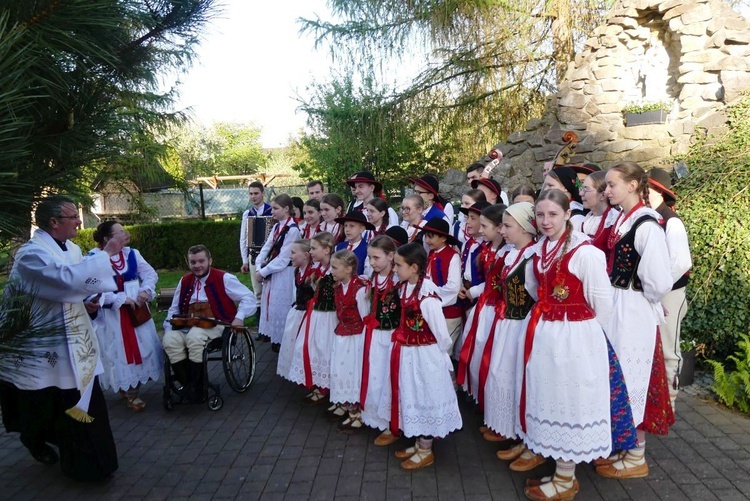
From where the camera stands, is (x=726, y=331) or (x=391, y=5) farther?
(x=391, y=5)

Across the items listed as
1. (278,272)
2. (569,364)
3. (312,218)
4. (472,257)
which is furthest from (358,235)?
(569,364)

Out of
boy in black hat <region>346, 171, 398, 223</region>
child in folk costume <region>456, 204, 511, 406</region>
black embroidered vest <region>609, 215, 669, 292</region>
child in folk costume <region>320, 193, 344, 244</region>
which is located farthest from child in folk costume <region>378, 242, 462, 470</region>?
boy in black hat <region>346, 171, 398, 223</region>

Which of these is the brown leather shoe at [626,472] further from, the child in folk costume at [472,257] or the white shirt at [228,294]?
the white shirt at [228,294]

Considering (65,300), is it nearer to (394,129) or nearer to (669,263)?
(669,263)

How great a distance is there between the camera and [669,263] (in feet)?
12.0

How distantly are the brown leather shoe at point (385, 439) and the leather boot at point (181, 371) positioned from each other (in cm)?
195

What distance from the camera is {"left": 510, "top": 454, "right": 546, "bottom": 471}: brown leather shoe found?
154 inches

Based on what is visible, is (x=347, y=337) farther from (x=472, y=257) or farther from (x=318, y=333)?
(x=472, y=257)

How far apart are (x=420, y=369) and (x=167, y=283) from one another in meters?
10.7

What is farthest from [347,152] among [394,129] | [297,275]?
[297,275]

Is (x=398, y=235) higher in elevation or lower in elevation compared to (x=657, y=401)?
higher

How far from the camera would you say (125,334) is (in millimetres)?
5246

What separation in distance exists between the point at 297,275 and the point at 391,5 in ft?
27.0

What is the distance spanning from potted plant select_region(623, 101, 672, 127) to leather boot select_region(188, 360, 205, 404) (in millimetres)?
7552
